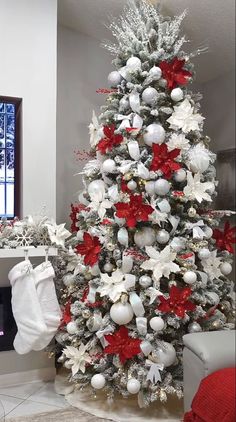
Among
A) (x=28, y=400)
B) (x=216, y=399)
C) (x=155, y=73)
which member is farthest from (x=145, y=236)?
(x=28, y=400)

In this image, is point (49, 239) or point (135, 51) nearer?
point (135, 51)

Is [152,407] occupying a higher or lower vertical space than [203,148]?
lower

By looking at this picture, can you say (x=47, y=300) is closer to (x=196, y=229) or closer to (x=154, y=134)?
(x=196, y=229)

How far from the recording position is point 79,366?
2.52 meters

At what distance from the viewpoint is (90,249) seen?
8.08 feet

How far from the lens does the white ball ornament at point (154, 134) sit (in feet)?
7.90

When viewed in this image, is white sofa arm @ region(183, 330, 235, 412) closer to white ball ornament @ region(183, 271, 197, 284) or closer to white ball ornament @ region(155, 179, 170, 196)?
white ball ornament @ region(183, 271, 197, 284)

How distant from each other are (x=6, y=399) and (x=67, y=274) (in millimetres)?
788

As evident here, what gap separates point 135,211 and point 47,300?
2.54 feet

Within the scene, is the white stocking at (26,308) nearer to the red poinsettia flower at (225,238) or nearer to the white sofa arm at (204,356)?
the white sofa arm at (204,356)

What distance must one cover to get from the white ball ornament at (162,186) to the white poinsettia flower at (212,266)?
0.45 metres

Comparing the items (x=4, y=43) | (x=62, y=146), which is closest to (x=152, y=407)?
(x=62, y=146)

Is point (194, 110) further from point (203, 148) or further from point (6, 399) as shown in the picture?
point (6, 399)

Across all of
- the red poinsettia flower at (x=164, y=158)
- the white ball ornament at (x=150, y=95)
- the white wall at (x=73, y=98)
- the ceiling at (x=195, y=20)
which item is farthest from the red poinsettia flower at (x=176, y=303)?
the ceiling at (x=195, y=20)
